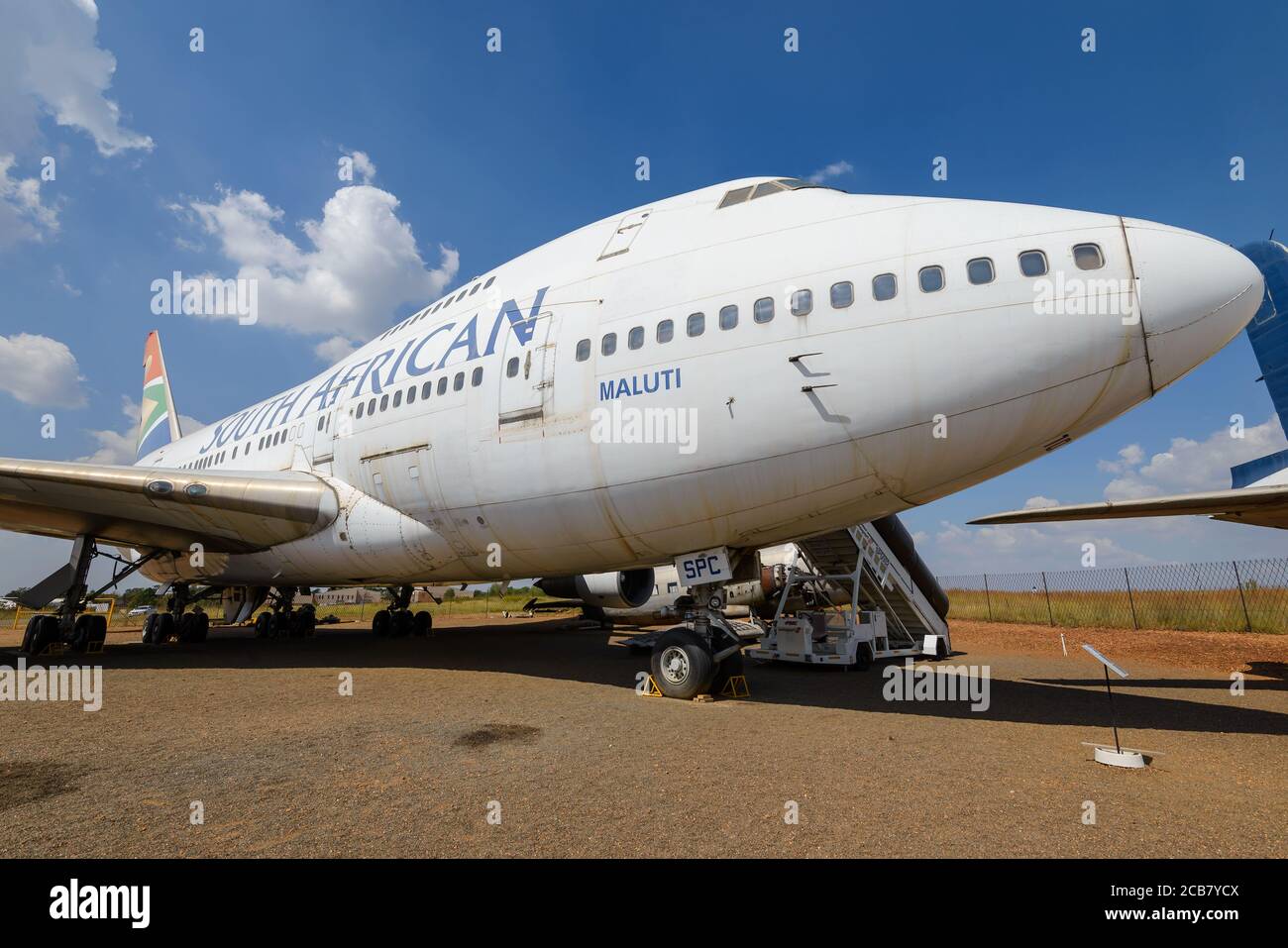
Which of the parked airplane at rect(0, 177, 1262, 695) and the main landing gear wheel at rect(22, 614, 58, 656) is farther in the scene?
the main landing gear wheel at rect(22, 614, 58, 656)

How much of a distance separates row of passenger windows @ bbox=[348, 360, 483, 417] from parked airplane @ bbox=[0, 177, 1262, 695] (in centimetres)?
5

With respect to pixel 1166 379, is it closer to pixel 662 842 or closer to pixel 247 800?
pixel 662 842

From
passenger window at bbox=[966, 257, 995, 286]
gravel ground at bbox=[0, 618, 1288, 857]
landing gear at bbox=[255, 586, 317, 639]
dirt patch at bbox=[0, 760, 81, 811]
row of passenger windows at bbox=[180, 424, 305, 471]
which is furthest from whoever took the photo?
landing gear at bbox=[255, 586, 317, 639]

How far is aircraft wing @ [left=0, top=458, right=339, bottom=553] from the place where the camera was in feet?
37.2

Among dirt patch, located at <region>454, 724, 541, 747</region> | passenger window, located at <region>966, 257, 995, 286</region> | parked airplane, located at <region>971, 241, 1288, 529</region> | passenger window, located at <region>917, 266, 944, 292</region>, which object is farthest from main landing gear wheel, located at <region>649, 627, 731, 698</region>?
parked airplane, located at <region>971, 241, 1288, 529</region>

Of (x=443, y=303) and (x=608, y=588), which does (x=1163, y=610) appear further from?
(x=443, y=303)

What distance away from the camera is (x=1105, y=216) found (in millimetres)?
6398

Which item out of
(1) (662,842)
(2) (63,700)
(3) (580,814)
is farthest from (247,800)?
(2) (63,700)

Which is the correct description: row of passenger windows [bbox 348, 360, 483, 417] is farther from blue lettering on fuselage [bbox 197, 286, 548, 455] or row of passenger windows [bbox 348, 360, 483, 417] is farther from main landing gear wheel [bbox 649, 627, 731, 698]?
main landing gear wheel [bbox 649, 627, 731, 698]

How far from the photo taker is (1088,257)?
6.13 metres

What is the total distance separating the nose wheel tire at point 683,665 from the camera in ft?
28.4

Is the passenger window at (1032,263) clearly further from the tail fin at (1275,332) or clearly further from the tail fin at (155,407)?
the tail fin at (155,407)

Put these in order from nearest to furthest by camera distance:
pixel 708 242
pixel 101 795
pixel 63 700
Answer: pixel 101 795 → pixel 708 242 → pixel 63 700
